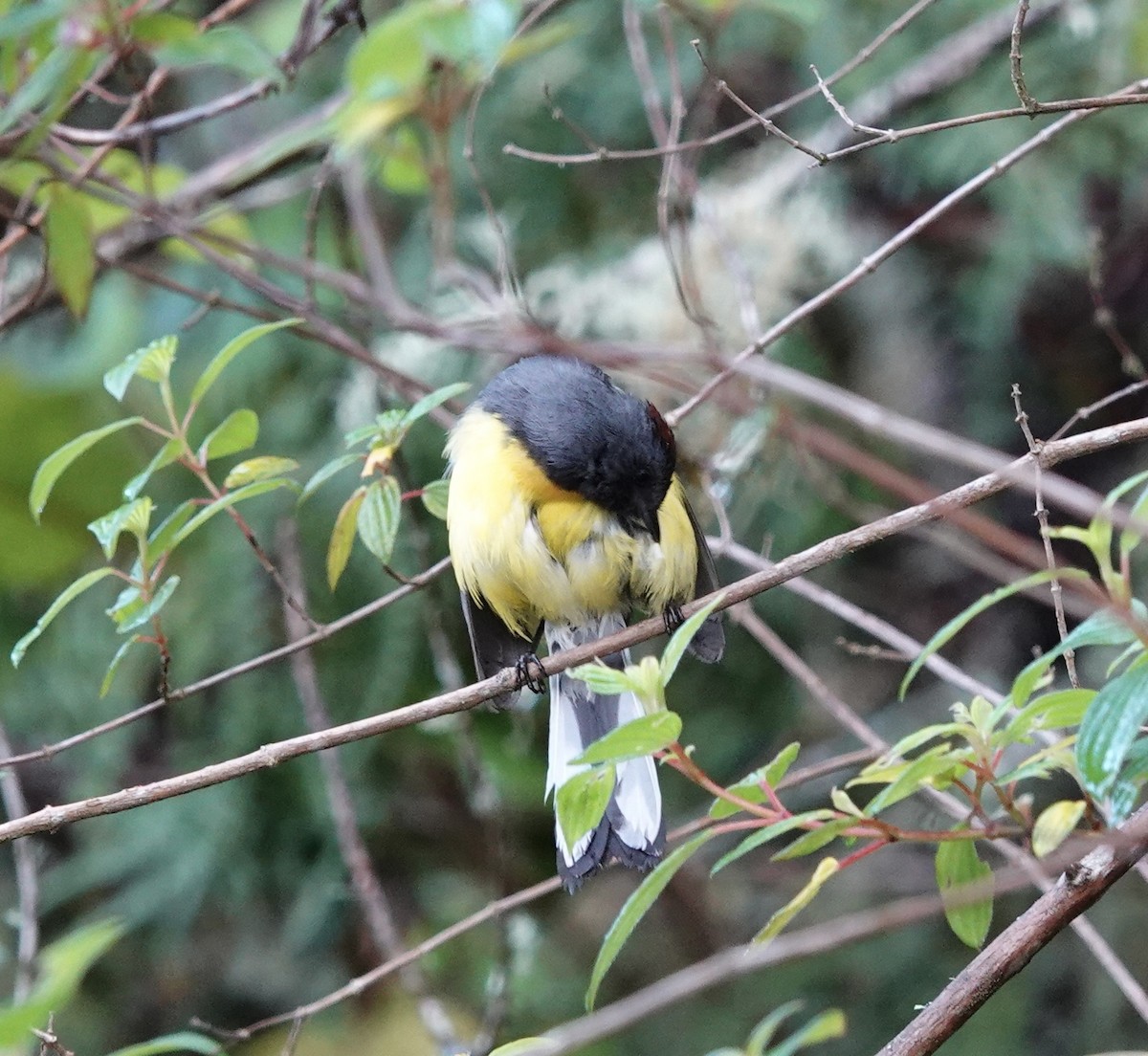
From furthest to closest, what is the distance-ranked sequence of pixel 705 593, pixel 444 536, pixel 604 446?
pixel 444 536, pixel 705 593, pixel 604 446

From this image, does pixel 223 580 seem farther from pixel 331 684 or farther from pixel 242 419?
pixel 242 419

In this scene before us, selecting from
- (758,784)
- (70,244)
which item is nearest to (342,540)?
(70,244)

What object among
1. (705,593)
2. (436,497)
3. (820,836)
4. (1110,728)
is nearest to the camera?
(1110,728)

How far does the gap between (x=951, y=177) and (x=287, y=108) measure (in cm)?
191

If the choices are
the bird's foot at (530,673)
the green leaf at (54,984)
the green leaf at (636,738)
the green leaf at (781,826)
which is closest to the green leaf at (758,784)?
the green leaf at (781,826)

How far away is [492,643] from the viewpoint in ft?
9.82

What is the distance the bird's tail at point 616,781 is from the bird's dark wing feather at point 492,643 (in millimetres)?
91

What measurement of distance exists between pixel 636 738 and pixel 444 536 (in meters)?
2.58

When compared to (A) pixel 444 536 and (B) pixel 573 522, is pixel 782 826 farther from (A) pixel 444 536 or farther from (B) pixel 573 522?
(A) pixel 444 536

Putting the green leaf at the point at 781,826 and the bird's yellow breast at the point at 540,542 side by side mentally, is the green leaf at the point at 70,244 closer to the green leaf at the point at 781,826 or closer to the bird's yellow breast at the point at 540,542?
the bird's yellow breast at the point at 540,542

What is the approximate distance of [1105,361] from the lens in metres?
3.88

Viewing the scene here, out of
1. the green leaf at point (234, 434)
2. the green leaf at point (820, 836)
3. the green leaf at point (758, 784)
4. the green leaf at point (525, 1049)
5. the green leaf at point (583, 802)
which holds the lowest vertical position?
the green leaf at point (525, 1049)

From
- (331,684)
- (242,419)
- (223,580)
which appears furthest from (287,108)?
(242,419)

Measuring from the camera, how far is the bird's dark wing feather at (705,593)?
2.67 meters
